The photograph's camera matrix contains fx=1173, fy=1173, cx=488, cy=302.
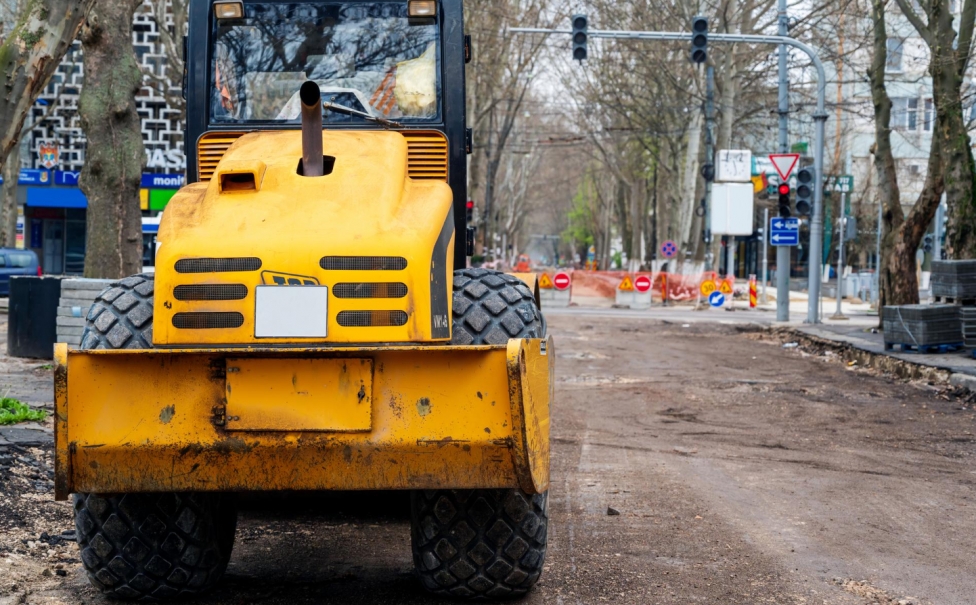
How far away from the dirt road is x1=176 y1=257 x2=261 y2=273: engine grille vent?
1561 mm

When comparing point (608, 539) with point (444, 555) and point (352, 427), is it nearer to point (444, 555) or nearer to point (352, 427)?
point (444, 555)

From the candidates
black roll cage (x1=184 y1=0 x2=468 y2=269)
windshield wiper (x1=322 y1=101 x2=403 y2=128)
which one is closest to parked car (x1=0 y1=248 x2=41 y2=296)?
black roll cage (x1=184 y1=0 x2=468 y2=269)

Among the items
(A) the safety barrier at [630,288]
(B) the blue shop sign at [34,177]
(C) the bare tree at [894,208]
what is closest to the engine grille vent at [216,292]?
(C) the bare tree at [894,208]

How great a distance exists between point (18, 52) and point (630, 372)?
38.1 feet

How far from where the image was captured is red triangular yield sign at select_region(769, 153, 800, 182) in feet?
90.3

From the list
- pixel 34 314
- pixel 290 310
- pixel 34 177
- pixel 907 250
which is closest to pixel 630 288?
pixel 907 250

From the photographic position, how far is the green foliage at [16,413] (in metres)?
9.73

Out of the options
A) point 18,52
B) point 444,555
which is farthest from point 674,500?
point 18,52

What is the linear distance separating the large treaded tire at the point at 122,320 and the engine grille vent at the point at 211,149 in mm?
1331

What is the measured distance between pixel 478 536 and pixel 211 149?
101 inches

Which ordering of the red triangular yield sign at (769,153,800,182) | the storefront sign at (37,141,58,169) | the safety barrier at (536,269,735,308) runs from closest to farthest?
the red triangular yield sign at (769,153,800,182) < the safety barrier at (536,269,735,308) < the storefront sign at (37,141,58,169)

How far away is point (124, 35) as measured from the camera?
49.0 ft

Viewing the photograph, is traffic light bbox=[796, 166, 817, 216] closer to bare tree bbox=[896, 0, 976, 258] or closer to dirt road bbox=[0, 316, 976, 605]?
bare tree bbox=[896, 0, 976, 258]

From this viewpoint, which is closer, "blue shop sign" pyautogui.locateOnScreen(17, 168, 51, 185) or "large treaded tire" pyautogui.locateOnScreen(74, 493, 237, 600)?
"large treaded tire" pyautogui.locateOnScreen(74, 493, 237, 600)
